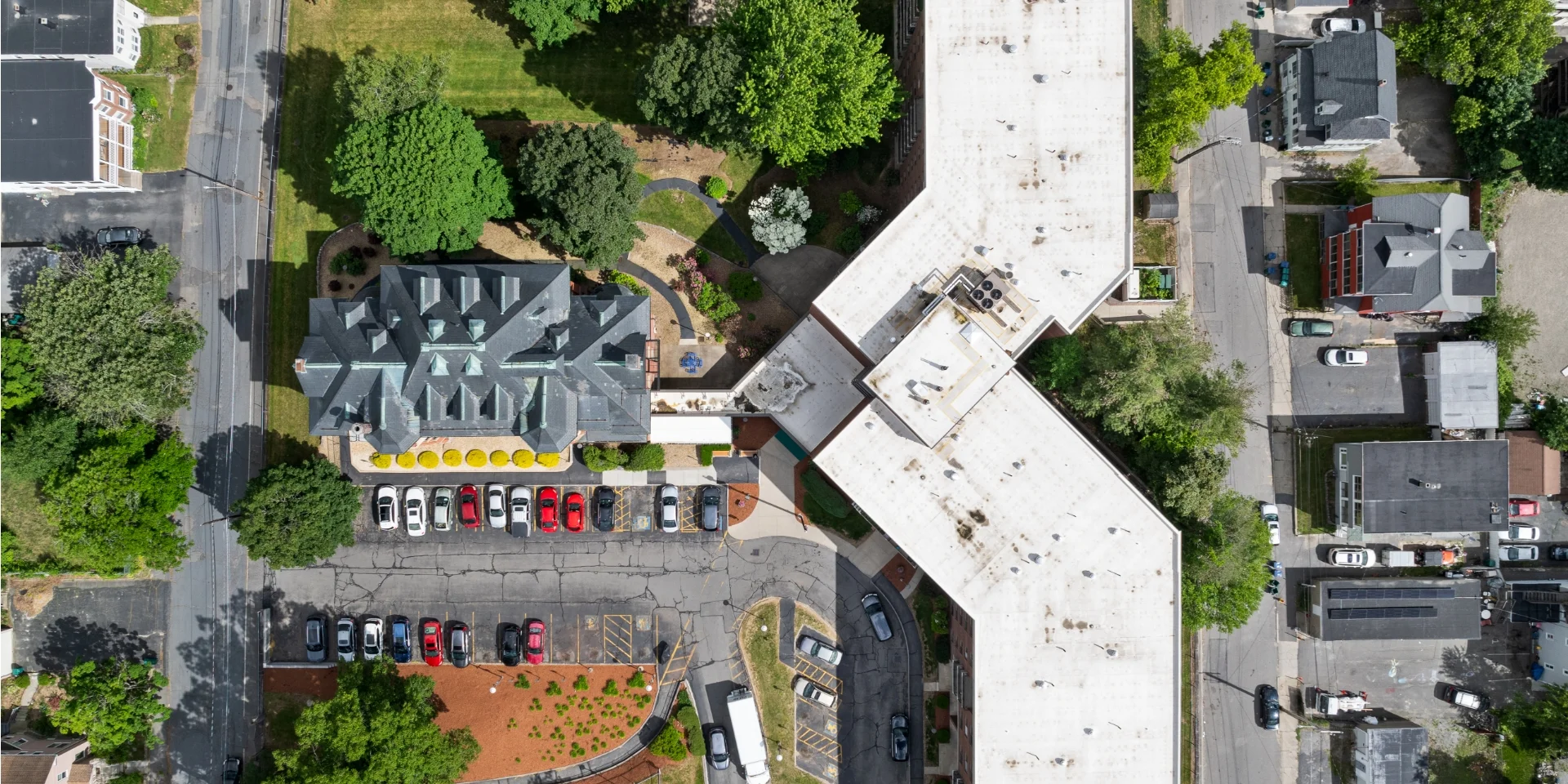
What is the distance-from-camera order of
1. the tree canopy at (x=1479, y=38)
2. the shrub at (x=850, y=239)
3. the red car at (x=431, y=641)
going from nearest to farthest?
the tree canopy at (x=1479, y=38) < the shrub at (x=850, y=239) < the red car at (x=431, y=641)

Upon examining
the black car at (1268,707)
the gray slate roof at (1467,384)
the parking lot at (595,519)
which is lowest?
the black car at (1268,707)

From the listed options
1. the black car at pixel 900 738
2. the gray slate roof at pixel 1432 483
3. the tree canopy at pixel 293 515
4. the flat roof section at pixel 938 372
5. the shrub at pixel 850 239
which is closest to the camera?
the flat roof section at pixel 938 372

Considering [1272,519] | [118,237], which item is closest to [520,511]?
[118,237]

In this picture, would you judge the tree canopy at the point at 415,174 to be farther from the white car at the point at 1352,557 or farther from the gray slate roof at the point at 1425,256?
the white car at the point at 1352,557

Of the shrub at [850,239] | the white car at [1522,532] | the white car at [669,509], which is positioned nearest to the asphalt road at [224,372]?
the white car at [669,509]

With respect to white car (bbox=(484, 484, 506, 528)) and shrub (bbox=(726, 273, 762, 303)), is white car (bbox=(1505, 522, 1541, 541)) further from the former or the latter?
white car (bbox=(484, 484, 506, 528))
